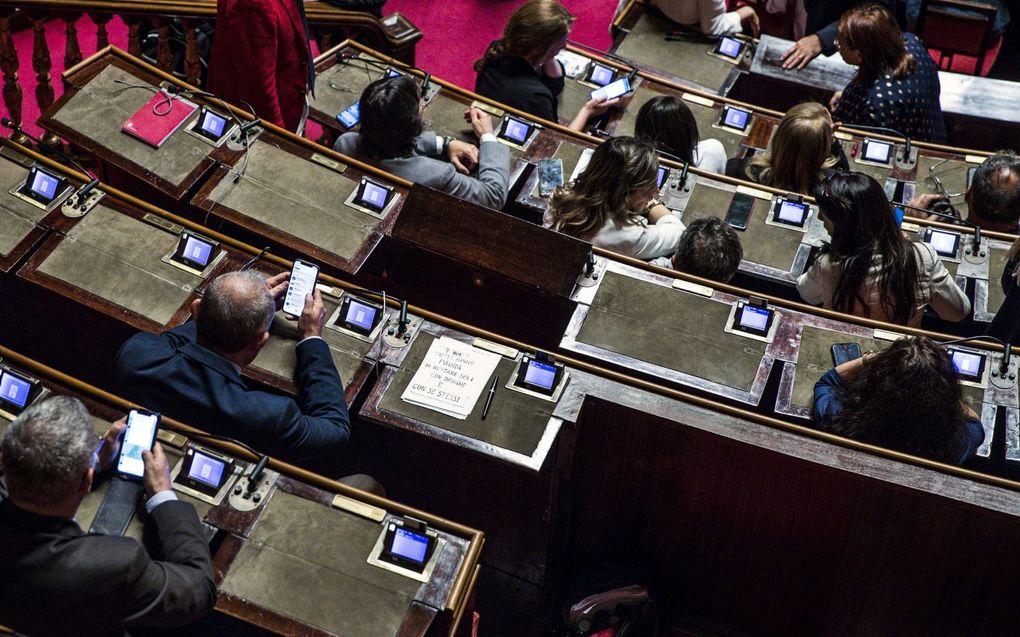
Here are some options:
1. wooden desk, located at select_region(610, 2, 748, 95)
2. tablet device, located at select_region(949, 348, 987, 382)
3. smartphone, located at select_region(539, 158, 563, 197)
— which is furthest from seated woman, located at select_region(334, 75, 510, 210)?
tablet device, located at select_region(949, 348, 987, 382)

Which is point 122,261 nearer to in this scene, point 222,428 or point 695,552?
point 222,428

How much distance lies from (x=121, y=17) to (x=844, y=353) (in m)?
3.07

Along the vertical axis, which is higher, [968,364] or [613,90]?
[613,90]

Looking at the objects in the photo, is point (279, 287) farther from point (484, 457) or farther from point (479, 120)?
point (479, 120)

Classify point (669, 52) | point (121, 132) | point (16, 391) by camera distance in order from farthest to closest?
point (669, 52) → point (121, 132) → point (16, 391)

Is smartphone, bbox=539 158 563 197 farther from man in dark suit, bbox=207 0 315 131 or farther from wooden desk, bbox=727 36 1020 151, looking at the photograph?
wooden desk, bbox=727 36 1020 151

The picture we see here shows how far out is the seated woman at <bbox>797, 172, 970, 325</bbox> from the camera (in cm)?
331

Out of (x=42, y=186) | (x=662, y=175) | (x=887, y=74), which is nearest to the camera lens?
(x=42, y=186)

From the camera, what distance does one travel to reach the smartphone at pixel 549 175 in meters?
3.86

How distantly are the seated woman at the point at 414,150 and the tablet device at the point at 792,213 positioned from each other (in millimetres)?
933

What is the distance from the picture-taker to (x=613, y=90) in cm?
445

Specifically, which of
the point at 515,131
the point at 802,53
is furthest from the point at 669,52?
the point at 515,131

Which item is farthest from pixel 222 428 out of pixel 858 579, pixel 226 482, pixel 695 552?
pixel 858 579

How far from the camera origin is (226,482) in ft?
8.71
